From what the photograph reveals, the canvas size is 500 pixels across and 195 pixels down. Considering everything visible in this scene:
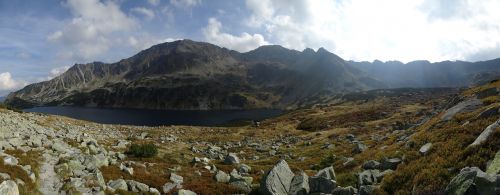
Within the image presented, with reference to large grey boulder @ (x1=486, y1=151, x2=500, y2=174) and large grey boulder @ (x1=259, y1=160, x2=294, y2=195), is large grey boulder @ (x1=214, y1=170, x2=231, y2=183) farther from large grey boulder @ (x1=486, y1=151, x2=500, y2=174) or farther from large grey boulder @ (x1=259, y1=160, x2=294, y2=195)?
large grey boulder @ (x1=486, y1=151, x2=500, y2=174)

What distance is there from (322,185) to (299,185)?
1303mm

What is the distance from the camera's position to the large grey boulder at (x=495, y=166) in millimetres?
13673

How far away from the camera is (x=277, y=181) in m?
20.7

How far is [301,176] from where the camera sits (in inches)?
812

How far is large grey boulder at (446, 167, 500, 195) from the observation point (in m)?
12.0

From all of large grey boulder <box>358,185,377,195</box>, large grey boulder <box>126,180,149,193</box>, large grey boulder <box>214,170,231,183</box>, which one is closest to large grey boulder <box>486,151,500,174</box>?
large grey boulder <box>358,185,377,195</box>

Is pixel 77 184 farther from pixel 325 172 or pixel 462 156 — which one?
pixel 462 156

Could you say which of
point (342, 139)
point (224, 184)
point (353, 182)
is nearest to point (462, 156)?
point (353, 182)

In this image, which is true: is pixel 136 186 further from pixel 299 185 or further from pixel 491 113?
pixel 491 113

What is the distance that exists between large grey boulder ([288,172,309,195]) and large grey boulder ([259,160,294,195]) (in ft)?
1.33

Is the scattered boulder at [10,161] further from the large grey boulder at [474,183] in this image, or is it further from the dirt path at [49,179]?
the large grey boulder at [474,183]

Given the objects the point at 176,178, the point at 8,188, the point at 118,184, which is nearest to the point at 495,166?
the point at 176,178

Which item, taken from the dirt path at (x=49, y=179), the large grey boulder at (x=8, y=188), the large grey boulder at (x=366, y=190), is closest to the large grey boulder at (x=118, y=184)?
the dirt path at (x=49, y=179)

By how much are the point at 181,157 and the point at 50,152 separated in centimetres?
1528
